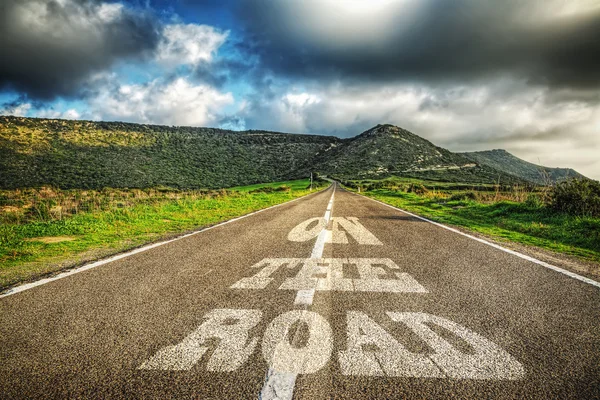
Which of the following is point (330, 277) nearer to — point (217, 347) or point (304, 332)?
point (304, 332)

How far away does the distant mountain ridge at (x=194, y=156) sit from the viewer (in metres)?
53.7

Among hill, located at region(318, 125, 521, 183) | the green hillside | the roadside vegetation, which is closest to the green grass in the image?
the roadside vegetation

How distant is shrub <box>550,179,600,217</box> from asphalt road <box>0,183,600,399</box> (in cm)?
688

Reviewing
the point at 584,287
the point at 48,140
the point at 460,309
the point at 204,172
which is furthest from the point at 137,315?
the point at 48,140

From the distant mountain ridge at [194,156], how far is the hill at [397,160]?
1.29 feet

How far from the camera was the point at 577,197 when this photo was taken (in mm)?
9352

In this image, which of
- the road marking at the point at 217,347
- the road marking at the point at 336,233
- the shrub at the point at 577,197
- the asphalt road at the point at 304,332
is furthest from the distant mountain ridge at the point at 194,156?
the road marking at the point at 217,347

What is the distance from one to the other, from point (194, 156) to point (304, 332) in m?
88.0

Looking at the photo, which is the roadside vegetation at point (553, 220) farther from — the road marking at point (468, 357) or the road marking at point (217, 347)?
the road marking at point (217, 347)

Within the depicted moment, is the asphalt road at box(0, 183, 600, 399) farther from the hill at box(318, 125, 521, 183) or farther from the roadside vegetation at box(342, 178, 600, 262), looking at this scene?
the hill at box(318, 125, 521, 183)

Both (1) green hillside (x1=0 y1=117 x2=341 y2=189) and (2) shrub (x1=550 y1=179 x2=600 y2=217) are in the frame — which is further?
(1) green hillside (x1=0 y1=117 x2=341 y2=189)

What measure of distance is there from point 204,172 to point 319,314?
75.4 m

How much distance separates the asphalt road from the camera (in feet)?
6.04

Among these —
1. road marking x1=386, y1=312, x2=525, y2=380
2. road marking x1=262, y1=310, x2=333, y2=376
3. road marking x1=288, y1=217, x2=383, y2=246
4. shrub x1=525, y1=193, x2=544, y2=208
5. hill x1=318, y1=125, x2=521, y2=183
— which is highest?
hill x1=318, y1=125, x2=521, y2=183
